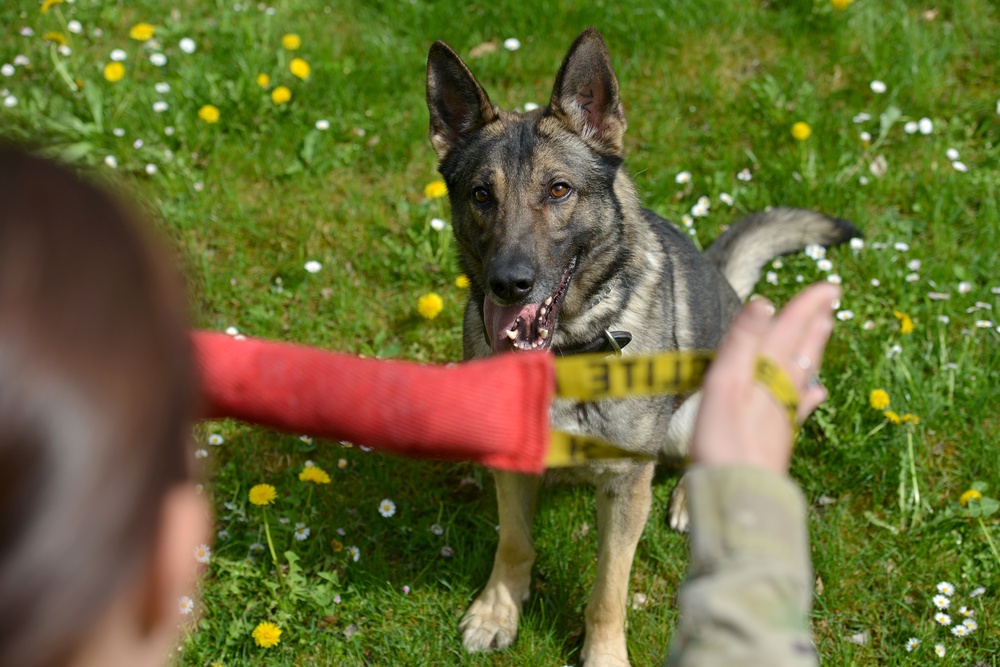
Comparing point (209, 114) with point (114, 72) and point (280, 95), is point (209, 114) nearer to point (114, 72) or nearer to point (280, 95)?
point (280, 95)

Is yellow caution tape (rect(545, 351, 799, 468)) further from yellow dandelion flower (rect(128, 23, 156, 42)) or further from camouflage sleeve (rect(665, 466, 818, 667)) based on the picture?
yellow dandelion flower (rect(128, 23, 156, 42))

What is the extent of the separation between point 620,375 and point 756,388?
195 millimetres

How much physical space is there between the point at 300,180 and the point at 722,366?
414cm

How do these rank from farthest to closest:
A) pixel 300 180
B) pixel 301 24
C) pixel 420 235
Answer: pixel 301 24, pixel 300 180, pixel 420 235

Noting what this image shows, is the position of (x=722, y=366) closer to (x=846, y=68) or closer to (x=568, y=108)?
(x=568, y=108)

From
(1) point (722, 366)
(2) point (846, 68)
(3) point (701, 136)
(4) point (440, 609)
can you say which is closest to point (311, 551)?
(4) point (440, 609)

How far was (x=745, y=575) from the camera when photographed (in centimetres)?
103

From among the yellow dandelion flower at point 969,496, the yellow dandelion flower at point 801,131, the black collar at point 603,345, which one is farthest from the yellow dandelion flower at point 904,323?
the black collar at point 603,345

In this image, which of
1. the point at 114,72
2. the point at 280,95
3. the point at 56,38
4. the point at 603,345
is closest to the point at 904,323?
the point at 603,345

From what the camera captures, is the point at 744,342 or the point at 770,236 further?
the point at 770,236

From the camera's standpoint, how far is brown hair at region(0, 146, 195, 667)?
2.40ft

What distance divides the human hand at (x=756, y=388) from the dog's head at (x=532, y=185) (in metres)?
1.87

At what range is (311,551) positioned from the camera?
3.43 meters

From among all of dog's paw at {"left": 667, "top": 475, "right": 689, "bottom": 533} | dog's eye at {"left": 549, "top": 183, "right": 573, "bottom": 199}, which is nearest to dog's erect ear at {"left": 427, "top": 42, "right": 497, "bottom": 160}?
dog's eye at {"left": 549, "top": 183, "right": 573, "bottom": 199}
